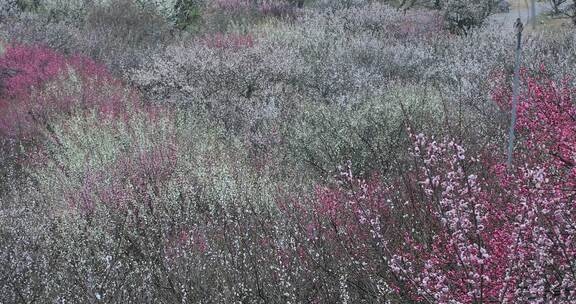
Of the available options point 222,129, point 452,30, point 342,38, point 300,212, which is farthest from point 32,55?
point 452,30

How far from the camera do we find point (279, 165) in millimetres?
7301

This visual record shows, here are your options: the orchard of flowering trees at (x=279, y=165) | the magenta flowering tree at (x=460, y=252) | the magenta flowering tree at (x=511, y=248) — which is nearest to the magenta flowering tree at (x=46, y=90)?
the orchard of flowering trees at (x=279, y=165)

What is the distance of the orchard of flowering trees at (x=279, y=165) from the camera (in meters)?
Result: 3.24

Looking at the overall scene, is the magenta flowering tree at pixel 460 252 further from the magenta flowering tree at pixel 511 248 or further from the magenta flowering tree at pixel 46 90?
the magenta flowering tree at pixel 46 90

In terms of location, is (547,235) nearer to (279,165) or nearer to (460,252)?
(460,252)

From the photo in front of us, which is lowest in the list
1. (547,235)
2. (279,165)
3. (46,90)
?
(279,165)

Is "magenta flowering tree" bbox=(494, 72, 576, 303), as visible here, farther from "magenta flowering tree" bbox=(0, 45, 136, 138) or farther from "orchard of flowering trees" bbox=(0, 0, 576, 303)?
"magenta flowering tree" bbox=(0, 45, 136, 138)

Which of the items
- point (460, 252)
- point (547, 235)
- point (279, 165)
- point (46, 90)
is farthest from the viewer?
point (46, 90)

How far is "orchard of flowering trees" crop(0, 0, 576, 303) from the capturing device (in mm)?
3238

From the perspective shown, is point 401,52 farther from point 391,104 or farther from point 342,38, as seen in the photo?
point 391,104

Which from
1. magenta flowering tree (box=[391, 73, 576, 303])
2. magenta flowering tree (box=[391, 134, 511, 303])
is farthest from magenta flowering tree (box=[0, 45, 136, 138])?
magenta flowering tree (box=[391, 73, 576, 303])

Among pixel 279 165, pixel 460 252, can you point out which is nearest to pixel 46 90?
pixel 279 165

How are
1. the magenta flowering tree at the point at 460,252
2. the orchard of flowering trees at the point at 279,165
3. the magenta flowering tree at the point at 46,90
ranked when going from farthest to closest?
the magenta flowering tree at the point at 46,90
the orchard of flowering trees at the point at 279,165
the magenta flowering tree at the point at 460,252

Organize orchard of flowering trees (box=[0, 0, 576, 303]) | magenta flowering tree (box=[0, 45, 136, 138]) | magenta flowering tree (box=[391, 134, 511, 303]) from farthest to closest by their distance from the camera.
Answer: magenta flowering tree (box=[0, 45, 136, 138])
orchard of flowering trees (box=[0, 0, 576, 303])
magenta flowering tree (box=[391, 134, 511, 303])
